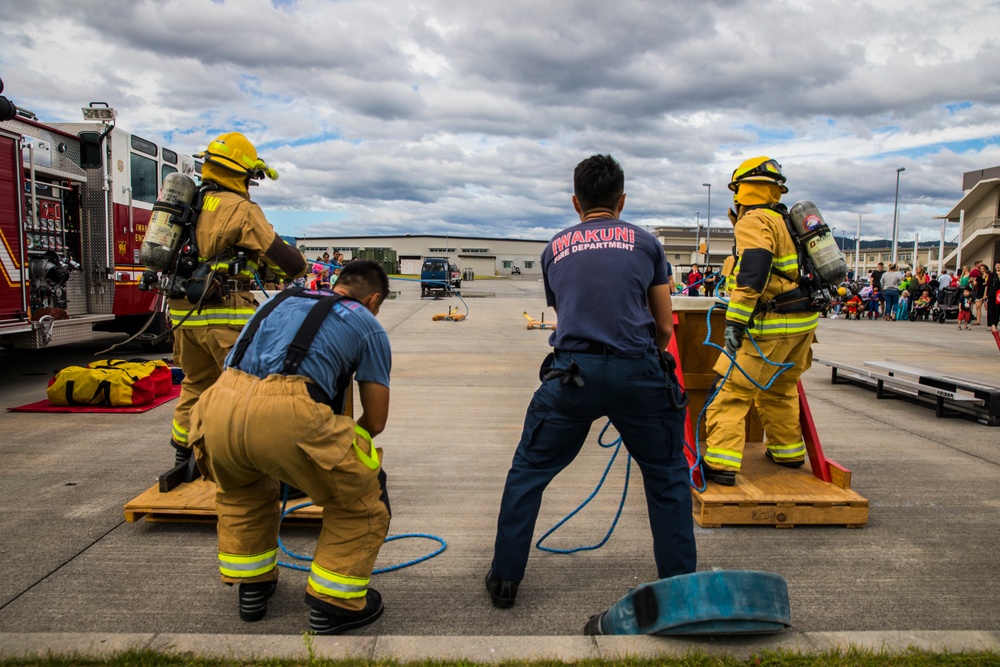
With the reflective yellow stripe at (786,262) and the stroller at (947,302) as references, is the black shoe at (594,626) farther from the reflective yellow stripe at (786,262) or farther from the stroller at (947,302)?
the stroller at (947,302)

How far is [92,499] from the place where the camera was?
4301 mm

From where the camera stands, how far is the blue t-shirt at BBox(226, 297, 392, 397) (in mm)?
2568

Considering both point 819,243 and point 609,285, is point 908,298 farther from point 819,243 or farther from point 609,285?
point 609,285

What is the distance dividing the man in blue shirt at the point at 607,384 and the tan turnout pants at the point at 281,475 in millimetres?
645

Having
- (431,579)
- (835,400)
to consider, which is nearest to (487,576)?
(431,579)

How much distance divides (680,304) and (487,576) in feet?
8.63

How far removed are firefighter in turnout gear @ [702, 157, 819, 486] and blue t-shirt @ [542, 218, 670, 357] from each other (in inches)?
49.1

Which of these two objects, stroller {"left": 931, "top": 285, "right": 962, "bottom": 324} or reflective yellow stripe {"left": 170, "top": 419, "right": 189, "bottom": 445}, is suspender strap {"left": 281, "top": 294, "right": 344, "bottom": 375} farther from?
stroller {"left": 931, "top": 285, "right": 962, "bottom": 324}

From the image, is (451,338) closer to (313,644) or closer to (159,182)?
(159,182)

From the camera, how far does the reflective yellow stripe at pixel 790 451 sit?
14.7 feet

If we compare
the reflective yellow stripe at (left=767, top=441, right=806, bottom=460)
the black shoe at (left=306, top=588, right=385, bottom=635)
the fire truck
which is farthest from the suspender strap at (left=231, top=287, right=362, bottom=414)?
the fire truck

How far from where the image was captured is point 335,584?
2.69 metres

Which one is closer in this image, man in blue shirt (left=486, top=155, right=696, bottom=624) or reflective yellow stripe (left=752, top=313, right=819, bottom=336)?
man in blue shirt (left=486, top=155, right=696, bottom=624)

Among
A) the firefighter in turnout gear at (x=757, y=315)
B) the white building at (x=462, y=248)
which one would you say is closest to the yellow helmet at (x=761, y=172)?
the firefighter in turnout gear at (x=757, y=315)
